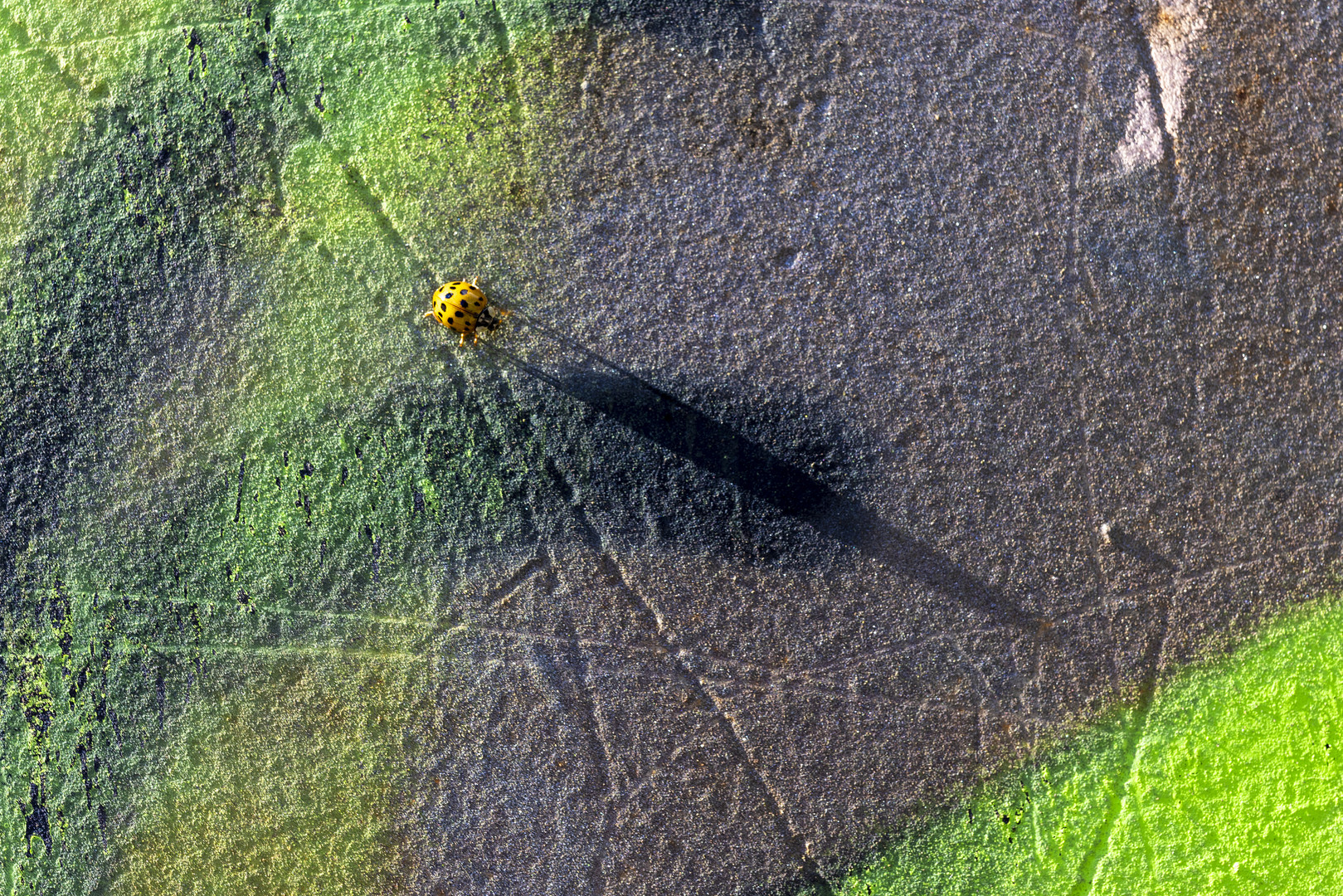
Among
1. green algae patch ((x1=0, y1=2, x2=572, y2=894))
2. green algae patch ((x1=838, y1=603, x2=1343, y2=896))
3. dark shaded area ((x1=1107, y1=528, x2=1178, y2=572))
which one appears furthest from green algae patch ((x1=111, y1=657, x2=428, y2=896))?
dark shaded area ((x1=1107, y1=528, x2=1178, y2=572))

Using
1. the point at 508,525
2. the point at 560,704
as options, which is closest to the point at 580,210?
the point at 508,525

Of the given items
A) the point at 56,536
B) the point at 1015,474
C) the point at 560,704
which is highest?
the point at 56,536

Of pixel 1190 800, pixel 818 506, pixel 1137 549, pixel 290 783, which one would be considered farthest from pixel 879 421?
pixel 290 783

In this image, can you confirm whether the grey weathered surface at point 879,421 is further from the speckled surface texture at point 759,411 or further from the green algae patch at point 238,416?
the green algae patch at point 238,416

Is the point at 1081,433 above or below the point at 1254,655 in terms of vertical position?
above

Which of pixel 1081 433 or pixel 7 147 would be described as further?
pixel 7 147

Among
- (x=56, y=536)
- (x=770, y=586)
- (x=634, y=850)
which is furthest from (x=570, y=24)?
(x=634, y=850)

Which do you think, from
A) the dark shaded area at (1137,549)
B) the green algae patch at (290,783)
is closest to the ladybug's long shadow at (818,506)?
the dark shaded area at (1137,549)

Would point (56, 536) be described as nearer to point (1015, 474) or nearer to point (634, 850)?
point (634, 850)
